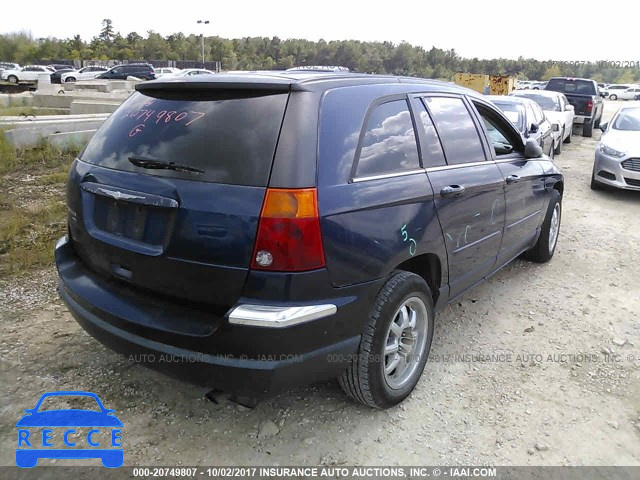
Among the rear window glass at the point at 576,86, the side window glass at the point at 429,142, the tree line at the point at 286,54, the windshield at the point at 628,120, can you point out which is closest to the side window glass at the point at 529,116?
the windshield at the point at 628,120

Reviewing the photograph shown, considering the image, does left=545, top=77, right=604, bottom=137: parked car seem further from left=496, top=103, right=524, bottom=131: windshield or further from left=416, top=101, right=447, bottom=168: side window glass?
left=416, top=101, right=447, bottom=168: side window glass

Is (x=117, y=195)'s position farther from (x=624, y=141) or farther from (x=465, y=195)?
(x=624, y=141)

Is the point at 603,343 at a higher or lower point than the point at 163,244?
lower

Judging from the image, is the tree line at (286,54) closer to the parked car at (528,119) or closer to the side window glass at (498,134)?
the parked car at (528,119)

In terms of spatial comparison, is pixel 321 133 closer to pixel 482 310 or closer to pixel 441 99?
pixel 441 99

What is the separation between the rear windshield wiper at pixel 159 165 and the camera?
7.62ft

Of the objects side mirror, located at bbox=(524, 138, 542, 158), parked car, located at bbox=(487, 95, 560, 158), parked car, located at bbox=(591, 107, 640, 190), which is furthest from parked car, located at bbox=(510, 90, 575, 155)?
side mirror, located at bbox=(524, 138, 542, 158)

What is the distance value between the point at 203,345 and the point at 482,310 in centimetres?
273

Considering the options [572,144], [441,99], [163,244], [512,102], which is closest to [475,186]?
[441,99]

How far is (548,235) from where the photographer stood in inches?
201

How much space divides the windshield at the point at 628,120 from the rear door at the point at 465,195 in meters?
7.45

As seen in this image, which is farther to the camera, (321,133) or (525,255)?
(525,255)

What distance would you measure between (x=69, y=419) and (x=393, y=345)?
1.78 metres

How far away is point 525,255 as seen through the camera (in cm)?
530
